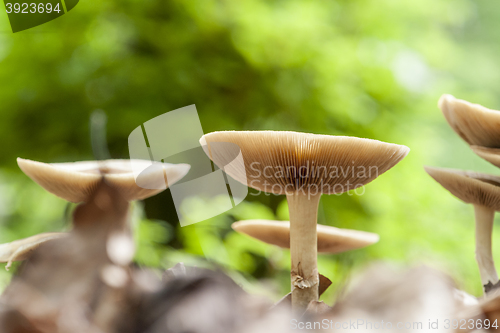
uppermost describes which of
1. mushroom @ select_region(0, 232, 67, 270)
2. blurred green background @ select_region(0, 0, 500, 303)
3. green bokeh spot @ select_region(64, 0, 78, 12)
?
green bokeh spot @ select_region(64, 0, 78, 12)

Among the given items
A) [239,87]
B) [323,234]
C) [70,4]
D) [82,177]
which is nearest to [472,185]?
[323,234]

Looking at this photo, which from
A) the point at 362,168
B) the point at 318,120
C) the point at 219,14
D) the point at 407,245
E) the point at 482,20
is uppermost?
the point at 219,14

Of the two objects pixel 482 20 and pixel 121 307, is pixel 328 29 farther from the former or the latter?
pixel 482 20

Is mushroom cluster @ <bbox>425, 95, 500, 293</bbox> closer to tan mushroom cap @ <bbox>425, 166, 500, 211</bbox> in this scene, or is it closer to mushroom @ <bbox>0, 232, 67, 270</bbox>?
tan mushroom cap @ <bbox>425, 166, 500, 211</bbox>

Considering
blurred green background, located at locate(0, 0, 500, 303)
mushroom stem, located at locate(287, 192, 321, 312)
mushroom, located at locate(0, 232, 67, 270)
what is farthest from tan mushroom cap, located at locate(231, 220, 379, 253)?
blurred green background, located at locate(0, 0, 500, 303)

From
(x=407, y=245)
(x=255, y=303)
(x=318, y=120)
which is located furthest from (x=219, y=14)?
(x=255, y=303)

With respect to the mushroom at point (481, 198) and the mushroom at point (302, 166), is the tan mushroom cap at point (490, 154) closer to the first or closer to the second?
the mushroom at point (481, 198)
